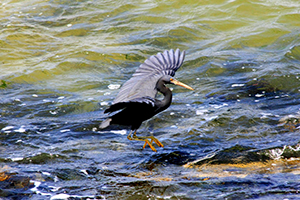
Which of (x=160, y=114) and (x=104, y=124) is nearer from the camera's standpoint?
(x=104, y=124)

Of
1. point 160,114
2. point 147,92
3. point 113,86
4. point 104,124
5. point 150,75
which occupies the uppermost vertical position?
point 150,75

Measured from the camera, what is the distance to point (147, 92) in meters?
4.74

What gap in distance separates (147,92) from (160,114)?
128 cm

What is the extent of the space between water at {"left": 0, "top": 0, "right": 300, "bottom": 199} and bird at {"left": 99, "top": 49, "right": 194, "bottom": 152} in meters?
0.42

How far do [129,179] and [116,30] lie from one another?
6385 mm

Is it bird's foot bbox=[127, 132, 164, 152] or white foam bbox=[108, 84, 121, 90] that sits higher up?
white foam bbox=[108, 84, 121, 90]

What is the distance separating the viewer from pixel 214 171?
4125mm

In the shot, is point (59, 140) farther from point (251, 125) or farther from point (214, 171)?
point (251, 125)

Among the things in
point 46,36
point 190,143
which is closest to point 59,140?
point 190,143

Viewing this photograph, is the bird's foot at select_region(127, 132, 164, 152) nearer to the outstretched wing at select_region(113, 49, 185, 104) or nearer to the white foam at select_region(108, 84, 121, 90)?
the outstretched wing at select_region(113, 49, 185, 104)

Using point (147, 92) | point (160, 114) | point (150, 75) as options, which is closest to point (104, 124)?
point (147, 92)

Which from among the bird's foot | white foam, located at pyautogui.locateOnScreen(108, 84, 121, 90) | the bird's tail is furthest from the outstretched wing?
white foam, located at pyautogui.locateOnScreen(108, 84, 121, 90)

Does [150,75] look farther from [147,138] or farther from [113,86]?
[113,86]

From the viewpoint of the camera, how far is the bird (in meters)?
4.63
